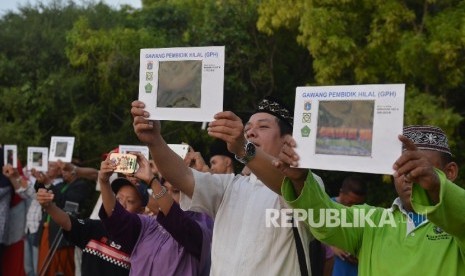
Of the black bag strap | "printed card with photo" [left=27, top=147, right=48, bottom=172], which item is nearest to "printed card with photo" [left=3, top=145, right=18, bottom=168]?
"printed card with photo" [left=27, top=147, right=48, bottom=172]

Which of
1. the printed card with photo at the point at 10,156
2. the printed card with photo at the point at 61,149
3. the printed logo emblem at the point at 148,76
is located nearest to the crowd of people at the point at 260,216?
the printed logo emblem at the point at 148,76

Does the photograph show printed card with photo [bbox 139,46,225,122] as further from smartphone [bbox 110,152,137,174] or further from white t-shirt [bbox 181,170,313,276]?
smartphone [bbox 110,152,137,174]

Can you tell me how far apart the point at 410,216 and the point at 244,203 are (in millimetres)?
932

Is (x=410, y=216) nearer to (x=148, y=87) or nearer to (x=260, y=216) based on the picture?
(x=260, y=216)

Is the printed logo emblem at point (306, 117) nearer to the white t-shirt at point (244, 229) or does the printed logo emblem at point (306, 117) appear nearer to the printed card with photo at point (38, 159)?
the white t-shirt at point (244, 229)

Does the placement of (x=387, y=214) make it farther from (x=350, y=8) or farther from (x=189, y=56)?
(x=350, y=8)

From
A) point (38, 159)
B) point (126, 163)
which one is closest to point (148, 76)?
point (126, 163)

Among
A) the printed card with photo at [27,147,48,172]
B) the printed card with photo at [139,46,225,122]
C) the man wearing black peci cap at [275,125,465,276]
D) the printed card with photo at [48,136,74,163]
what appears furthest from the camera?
the printed card with photo at [27,147,48,172]

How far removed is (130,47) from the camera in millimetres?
12078

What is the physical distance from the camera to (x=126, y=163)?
4.14 m

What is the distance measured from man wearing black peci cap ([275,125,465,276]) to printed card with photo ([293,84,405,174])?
0.19 ft

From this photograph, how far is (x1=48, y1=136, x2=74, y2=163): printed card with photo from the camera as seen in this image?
7.91m

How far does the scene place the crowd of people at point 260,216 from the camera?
2.61 m

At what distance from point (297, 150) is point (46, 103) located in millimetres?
11127
